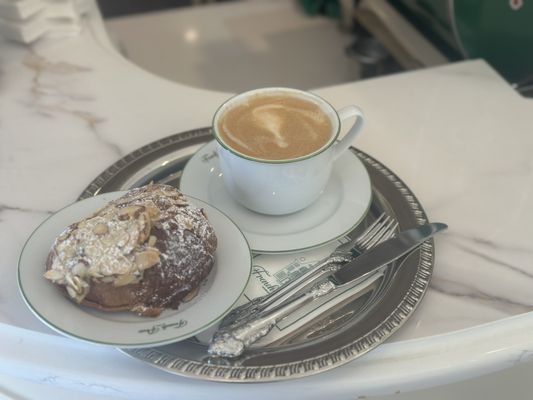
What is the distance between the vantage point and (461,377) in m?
0.49

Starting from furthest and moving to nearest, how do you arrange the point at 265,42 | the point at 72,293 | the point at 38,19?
the point at 265,42, the point at 38,19, the point at 72,293

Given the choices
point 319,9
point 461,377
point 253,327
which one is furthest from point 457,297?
point 319,9

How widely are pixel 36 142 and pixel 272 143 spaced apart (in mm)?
314

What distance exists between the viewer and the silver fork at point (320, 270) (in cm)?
50

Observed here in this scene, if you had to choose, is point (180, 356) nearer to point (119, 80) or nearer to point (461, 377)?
point (461, 377)

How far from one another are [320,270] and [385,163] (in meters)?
0.21

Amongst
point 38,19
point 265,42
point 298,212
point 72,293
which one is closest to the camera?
point 72,293

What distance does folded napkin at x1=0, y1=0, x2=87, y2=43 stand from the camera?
0.89 metres

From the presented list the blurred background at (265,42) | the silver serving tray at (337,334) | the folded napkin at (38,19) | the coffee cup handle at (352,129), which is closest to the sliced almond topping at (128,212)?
A: the silver serving tray at (337,334)

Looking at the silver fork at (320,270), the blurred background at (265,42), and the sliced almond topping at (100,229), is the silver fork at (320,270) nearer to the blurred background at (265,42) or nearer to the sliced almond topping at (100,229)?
the sliced almond topping at (100,229)

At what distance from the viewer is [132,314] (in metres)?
0.47

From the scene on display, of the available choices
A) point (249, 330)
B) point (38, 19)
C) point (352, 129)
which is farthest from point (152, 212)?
point (38, 19)

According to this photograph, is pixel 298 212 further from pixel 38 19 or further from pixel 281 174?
pixel 38 19

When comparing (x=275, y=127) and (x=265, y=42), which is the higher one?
(x=275, y=127)
